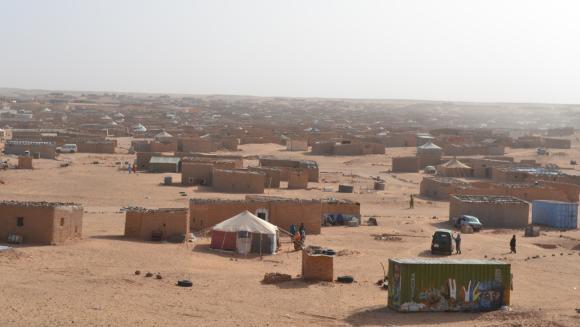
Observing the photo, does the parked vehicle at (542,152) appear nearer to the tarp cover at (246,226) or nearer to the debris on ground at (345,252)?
the debris on ground at (345,252)

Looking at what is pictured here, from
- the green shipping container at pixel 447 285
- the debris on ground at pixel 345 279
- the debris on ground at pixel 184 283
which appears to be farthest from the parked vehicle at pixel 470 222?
the debris on ground at pixel 184 283

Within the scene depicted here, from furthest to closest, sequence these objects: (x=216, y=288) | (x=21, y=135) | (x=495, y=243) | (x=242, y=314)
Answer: (x=21, y=135)
(x=495, y=243)
(x=216, y=288)
(x=242, y=314)

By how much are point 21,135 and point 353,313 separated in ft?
206

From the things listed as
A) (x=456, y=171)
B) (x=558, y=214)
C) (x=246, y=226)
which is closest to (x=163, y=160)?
(x=456, y=171)

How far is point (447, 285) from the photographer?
19.5 metres

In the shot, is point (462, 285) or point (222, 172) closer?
point (462, 285)

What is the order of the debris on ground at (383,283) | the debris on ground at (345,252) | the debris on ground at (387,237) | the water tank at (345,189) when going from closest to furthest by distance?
the debris on ground at (383,283) < the debris on ground at (345,252) < the debris on ground at (387,237) < the water tank at (345,189)

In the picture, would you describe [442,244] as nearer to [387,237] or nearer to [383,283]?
[387,237]

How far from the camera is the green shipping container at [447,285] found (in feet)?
63.0

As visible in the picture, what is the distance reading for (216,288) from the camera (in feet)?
68.9

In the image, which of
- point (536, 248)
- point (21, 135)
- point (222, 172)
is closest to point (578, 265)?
point (536, 248)

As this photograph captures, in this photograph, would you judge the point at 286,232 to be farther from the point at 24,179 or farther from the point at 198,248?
the point at 24,179

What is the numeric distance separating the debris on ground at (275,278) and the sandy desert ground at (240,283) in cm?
31

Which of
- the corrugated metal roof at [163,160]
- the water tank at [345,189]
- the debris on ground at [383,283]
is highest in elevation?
the corrugated metal roof at [163,160]
